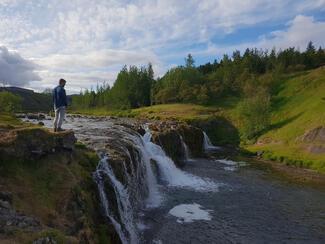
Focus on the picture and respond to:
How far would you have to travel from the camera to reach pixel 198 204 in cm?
3653

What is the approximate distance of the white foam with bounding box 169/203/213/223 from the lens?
32.2 meters

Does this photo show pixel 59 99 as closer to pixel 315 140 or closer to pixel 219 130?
pixel 315 140

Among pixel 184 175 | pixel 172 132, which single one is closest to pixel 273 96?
pixel 172 132

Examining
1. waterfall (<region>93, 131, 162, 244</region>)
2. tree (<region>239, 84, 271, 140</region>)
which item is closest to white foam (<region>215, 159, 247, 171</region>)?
waterfall (<region>93, 131, 162, 244</region>)

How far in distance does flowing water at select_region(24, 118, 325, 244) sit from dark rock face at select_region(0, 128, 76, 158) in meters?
3.54

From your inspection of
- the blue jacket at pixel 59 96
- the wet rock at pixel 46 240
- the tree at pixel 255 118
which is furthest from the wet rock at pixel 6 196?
the tree at pixel 255 118

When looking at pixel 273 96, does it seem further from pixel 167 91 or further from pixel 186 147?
pixel 186 147

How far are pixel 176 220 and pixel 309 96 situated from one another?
84.8 m

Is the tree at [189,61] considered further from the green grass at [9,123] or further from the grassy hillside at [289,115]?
the green grass at [9,123]

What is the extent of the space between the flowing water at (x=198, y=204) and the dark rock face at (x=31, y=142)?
11.6 feet

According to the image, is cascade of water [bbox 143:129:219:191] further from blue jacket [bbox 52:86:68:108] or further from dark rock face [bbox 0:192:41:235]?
dark rock face [bbox 0:192:41:235]

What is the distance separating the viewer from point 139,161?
4156 centimetres

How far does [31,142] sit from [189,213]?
54.0 feet

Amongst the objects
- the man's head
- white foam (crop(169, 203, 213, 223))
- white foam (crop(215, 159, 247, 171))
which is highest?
the man's head
